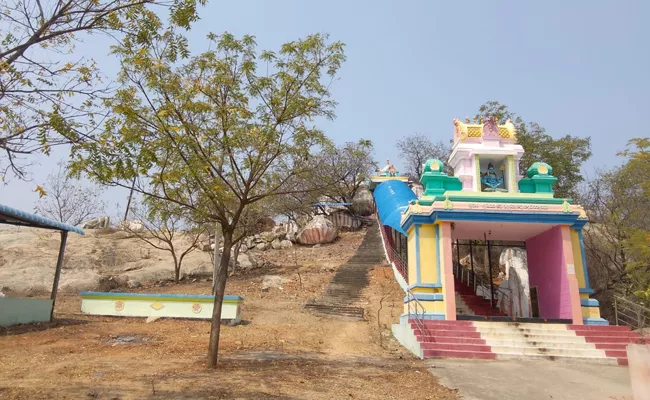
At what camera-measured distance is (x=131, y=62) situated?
7672 mm

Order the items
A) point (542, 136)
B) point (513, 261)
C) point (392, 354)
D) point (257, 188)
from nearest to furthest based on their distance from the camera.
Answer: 1. point (257, 188)
2. point (392, 354)
3. point (513, 261)
4. point (542, 136)

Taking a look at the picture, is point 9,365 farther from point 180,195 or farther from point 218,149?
point 218,149

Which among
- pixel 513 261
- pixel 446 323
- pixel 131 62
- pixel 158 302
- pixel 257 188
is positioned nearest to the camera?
pixel 131 62

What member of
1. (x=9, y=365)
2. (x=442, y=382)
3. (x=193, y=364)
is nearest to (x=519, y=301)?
(x=442, y=382)

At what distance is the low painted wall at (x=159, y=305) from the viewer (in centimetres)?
1437

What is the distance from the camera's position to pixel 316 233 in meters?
30.8

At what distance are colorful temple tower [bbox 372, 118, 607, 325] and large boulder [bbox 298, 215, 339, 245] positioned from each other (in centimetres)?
1554

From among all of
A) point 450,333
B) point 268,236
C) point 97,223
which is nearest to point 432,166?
point 450,333

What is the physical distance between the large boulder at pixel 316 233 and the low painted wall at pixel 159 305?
16.2m

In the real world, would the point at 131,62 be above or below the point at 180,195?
above

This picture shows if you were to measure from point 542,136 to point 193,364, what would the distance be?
22.1 m

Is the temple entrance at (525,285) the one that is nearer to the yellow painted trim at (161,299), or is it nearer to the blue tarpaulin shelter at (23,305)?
the yellow painted trim at (161,299)

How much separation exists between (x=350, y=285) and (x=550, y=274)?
8479mm

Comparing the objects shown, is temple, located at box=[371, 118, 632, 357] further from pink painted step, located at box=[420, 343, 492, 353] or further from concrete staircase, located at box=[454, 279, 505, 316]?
pink painted step, located at box=[420, 343, 492, 353]
